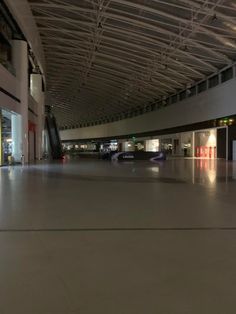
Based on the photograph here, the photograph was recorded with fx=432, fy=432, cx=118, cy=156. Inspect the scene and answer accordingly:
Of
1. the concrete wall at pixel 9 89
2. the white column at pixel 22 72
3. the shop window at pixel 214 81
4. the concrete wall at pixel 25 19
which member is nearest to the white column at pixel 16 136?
the white column at pixel 22 72

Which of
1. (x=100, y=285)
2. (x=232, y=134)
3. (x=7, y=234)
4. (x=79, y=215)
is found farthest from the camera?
(x=232, y=134)

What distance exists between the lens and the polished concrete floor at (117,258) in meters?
3.36

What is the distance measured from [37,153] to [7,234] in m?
40.1

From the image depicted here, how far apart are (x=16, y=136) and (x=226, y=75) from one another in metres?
21.1

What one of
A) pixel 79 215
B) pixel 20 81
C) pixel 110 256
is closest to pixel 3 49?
pixel 20 81

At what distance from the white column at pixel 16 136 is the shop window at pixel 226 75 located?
20.0 metres

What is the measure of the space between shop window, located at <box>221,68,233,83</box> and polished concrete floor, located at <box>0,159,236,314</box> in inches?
1312

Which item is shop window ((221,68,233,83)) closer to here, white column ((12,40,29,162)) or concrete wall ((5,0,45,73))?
concrete wall ((5,0,45,73))

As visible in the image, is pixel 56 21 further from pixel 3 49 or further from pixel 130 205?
pixel 130 205

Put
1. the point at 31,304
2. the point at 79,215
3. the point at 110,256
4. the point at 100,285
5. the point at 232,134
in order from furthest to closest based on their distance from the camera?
the point at 232,134, the point at 79,215, the point at 110,256, the point at 100,285, the point at 31,304

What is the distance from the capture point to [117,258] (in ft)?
15.3

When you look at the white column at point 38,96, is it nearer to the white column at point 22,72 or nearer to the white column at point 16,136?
the white column at point 22,72

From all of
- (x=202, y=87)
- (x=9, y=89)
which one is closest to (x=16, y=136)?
(x=9, y=89)

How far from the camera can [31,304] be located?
330cm
